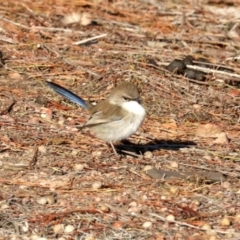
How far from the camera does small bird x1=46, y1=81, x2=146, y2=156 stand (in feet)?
24.2

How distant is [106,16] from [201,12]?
4.31ft

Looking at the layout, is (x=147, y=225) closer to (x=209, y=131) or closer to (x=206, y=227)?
(x=206, y=227)

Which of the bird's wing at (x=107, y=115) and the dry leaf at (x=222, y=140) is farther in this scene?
the dry leaf at (x=222, y=140)

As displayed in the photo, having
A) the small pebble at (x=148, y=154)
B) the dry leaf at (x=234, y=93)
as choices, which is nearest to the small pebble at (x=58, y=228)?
the small pebble at (x=148, y=154)

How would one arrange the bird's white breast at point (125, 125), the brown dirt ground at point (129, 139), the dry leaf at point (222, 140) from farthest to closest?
the dry leaf at point (222, 140) → the bird's white breast at point (125, 125) → the brown dirt ground at point (129, 139)

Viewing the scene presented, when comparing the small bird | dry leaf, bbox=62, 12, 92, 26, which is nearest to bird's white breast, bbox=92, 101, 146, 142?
the small bird

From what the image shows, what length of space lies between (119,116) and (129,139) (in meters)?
0.78

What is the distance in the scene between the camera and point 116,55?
384 inches

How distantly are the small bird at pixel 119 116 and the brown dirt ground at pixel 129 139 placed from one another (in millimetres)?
236

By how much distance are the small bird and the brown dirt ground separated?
24 centimetres

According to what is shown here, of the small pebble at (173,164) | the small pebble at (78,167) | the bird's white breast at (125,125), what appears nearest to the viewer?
the small pebble at (78,167)

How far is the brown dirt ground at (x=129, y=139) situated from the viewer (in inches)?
254

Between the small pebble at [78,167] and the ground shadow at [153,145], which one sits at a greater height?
the small pebble at [78,167]

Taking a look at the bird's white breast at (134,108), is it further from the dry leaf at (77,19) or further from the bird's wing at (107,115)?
the dry leaf at (77,19)
